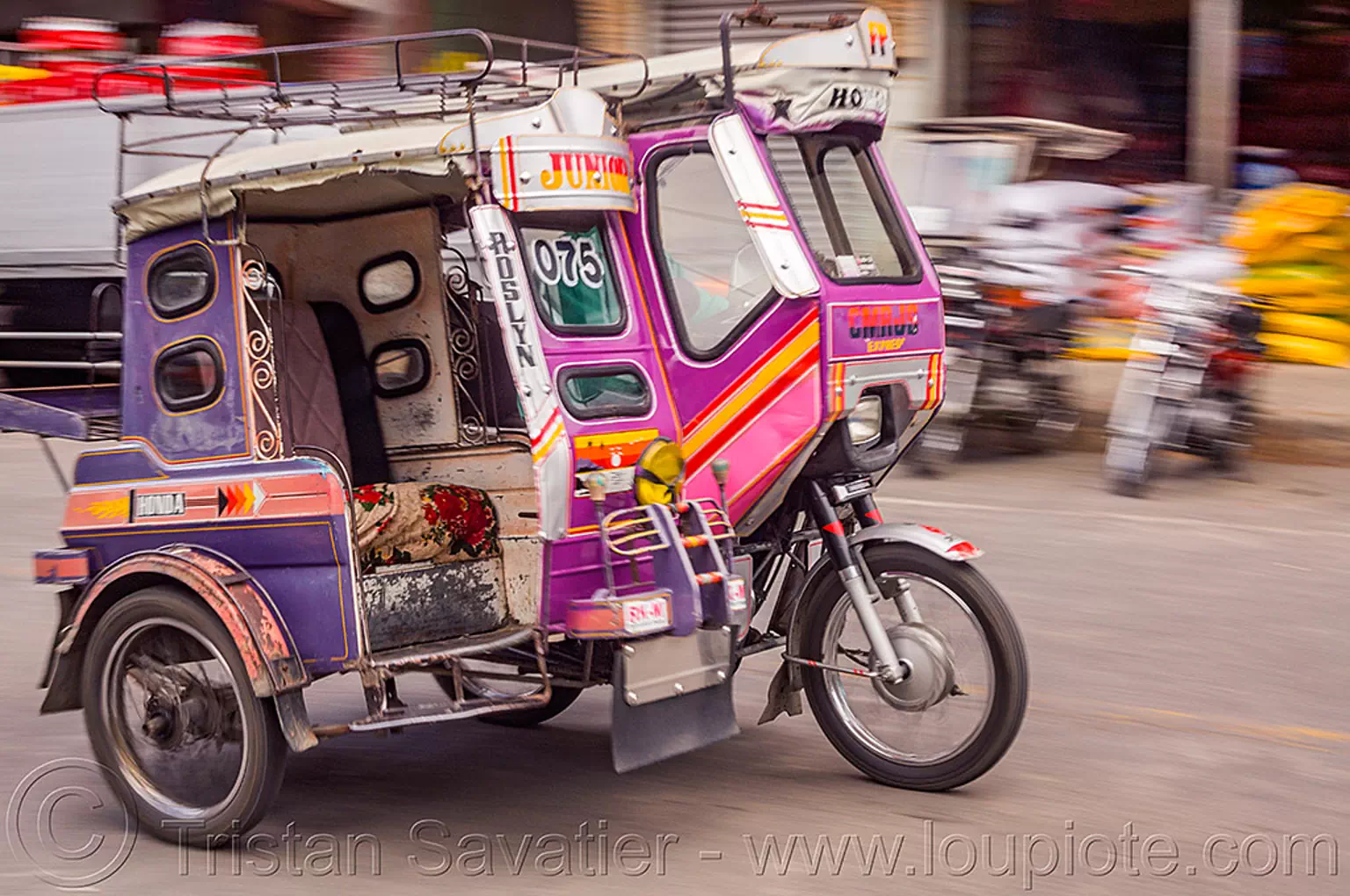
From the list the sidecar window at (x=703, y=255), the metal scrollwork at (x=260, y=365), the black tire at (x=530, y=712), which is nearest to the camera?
the metal scrollwork at (x=260, y=365)

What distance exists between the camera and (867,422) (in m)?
5.31

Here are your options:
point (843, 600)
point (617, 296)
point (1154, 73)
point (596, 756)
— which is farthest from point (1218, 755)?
point (1154, 73)

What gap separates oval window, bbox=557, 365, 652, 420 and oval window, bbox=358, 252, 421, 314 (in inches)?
56.0

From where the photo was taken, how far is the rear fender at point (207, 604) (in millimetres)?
4668

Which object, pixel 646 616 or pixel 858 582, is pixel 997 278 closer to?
pixel 858 582

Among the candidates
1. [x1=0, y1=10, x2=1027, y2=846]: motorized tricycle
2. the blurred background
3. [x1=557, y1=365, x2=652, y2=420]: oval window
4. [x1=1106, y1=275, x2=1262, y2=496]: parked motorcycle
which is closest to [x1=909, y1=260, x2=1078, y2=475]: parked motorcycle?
[x1=1106, y1=275, x2=1262, y2=496]: parked motorcycle

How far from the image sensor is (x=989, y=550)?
9.09m

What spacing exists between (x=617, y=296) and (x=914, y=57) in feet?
36.4

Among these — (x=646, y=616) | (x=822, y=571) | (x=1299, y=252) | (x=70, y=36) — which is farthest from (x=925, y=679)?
(x=70, y=36)

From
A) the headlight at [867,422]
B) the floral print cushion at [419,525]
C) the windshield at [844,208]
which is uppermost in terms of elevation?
the windshield at [844,208]

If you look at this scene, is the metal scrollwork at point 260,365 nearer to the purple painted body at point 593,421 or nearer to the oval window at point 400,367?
the purple painted body at point 593,421

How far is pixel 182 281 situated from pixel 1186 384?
23.7ft

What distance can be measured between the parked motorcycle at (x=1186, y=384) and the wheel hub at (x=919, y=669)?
5.69 meters

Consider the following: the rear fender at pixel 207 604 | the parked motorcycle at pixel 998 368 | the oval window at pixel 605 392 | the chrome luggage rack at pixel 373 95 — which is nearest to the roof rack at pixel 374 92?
the chrome luggage rack at pixel 373 95
